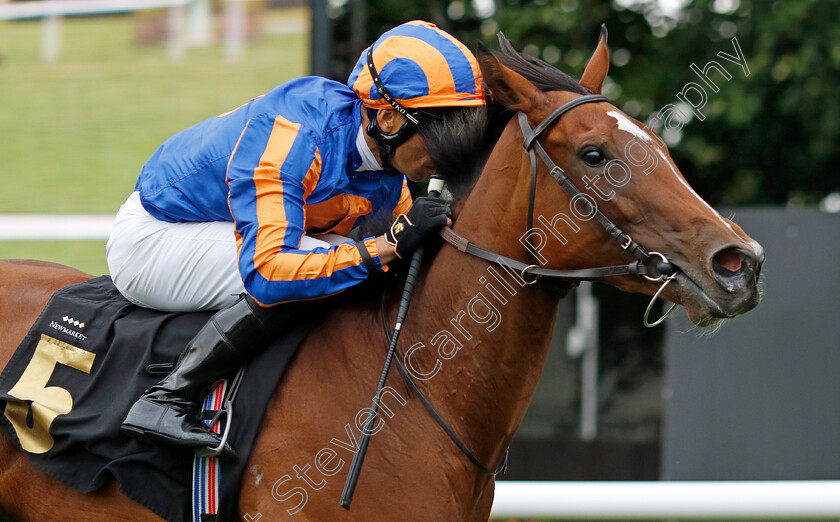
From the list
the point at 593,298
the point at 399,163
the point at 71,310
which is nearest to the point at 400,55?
the point at 399,163

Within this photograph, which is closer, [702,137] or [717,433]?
[717,433]

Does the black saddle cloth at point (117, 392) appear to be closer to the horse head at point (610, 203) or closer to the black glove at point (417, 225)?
the black glove at point (417, 225)

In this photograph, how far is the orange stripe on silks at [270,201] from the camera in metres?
2.52

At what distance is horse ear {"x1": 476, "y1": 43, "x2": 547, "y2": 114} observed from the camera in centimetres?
251

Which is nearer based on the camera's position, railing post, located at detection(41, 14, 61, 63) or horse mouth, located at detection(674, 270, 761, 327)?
horse mouth, located at detection(674, 270, 761, 327)

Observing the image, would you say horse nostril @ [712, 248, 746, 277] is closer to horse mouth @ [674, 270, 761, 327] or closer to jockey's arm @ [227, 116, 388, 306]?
horse mouth @ [674, 270, 761, 327]

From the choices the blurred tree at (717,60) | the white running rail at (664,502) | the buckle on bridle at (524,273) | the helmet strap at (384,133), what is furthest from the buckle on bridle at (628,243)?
the blurred tree at (717,60)

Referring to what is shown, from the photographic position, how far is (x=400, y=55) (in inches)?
107

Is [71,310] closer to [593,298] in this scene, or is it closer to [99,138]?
[99,138]

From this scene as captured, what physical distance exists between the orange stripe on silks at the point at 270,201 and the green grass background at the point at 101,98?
4.01m

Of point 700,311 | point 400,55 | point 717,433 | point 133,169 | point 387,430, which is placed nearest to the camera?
point 700,311

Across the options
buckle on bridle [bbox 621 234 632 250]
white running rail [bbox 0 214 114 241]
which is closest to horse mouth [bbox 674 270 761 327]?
buckle on bridle [bbox 621 234 632 250]

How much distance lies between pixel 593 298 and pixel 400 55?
20.9 feet

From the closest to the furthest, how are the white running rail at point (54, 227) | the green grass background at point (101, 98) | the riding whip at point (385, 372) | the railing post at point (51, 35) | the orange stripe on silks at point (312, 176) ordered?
1. the riding whip at point (385, 372)
2. the orange stripe on silks at point (312, 176)
3. the white running rail at point (54, 227)
4. the green grass background at point (101, 98)
5. the railing post at point (51, 35)
